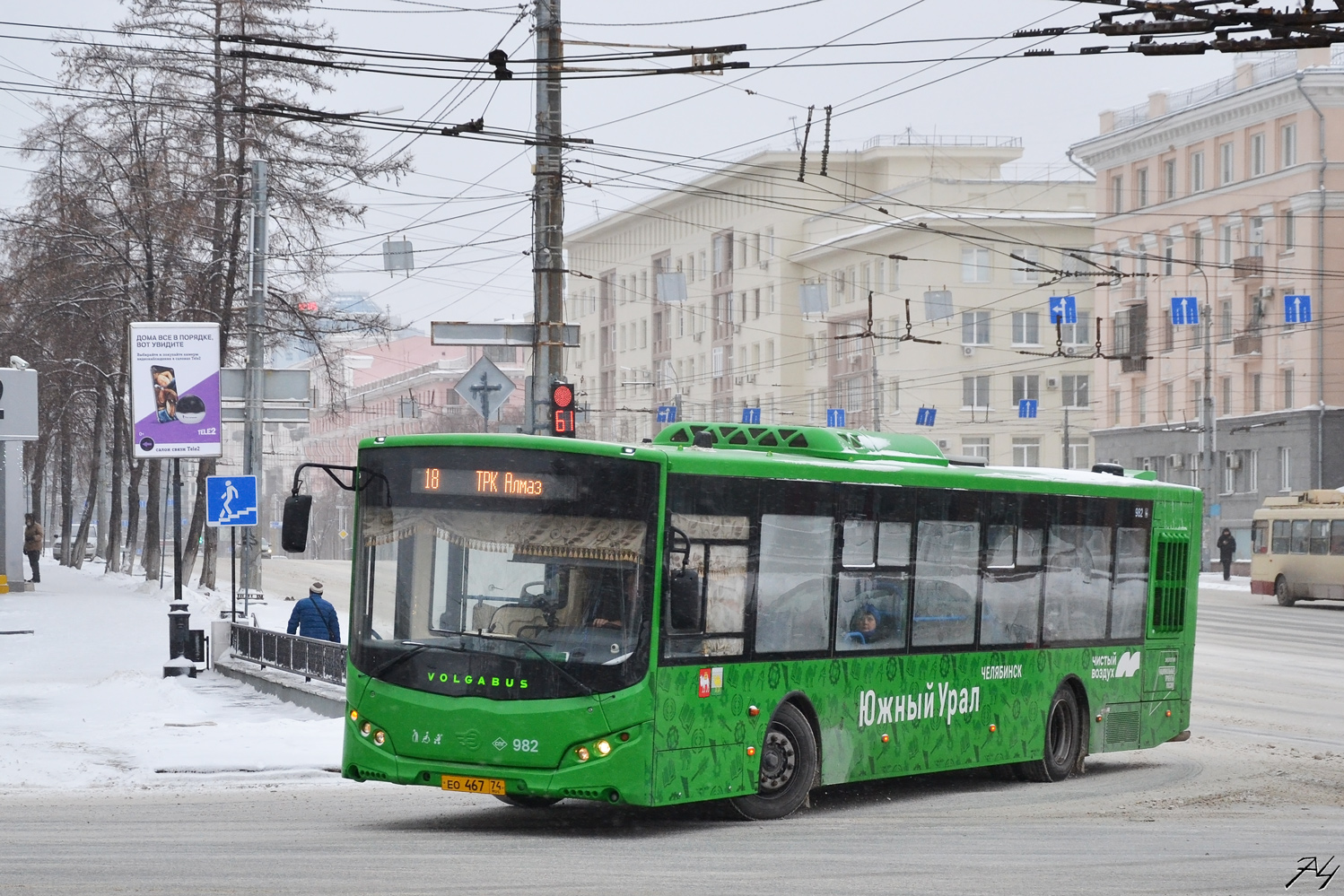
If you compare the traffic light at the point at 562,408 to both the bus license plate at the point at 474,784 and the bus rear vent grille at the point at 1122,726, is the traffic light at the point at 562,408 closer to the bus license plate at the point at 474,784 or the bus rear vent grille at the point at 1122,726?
the bus rear vent grille at the point at 1122,726

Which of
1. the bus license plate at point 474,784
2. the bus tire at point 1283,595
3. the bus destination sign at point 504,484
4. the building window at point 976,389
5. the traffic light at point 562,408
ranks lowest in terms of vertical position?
the bus tire at point 1283,595

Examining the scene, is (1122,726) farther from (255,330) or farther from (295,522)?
(255,330)

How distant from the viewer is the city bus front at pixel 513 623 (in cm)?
1120

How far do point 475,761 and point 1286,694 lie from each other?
14676 mm

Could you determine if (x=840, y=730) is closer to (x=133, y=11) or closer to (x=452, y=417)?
(x=133, y=11)

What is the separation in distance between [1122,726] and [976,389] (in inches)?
2828

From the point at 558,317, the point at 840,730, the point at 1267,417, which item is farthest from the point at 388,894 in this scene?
the point at 1267,417

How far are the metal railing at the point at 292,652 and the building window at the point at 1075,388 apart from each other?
66561mm

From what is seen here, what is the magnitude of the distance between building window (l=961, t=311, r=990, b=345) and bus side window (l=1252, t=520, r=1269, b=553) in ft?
128

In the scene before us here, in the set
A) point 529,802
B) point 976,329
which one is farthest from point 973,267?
point 529,802

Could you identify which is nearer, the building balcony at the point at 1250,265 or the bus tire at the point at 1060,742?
the bus tire at the point at 1060,742

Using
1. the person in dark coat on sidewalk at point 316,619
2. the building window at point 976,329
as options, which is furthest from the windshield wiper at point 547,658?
the building window at point 976,329

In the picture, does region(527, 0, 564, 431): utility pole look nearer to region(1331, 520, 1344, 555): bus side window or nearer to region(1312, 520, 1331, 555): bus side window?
region(1331, 520, 1344, 555): bus side window

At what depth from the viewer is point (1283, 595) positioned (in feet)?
155
